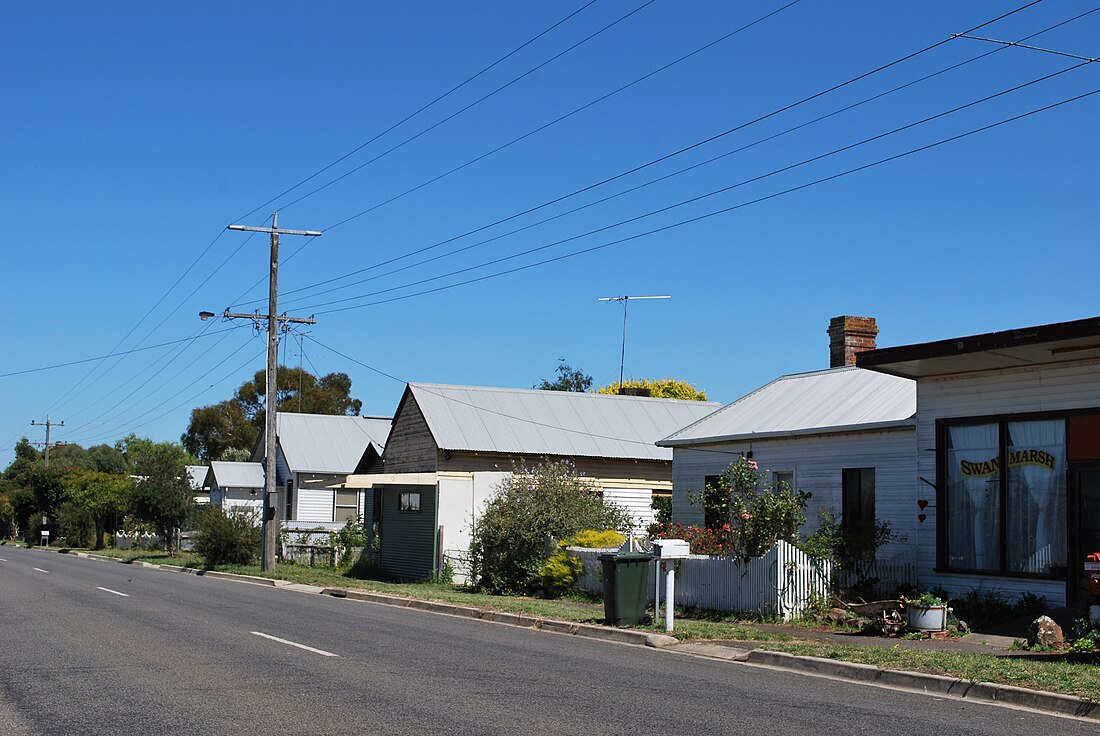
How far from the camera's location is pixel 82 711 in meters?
9.61

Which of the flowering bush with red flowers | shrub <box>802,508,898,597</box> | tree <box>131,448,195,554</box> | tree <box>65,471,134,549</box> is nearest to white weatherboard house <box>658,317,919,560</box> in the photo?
shrub <box>802,508,898,597</box>

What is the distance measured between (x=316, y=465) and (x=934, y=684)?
4423 centimetres

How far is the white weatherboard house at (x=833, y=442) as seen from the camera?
71.1 feet

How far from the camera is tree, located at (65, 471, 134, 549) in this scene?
60.2m

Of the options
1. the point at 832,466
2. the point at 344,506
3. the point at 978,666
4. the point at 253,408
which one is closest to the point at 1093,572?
the point at 978,666

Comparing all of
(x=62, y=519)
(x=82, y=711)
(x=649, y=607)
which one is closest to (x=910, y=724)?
(x=82, y=711)

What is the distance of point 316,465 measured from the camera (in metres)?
53.9

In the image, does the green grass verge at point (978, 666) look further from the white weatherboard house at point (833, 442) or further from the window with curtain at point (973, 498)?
the white weatherboard house at point (833, 442)

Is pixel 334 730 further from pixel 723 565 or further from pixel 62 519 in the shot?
pixel 62 519

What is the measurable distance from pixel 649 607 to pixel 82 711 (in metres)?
11.9

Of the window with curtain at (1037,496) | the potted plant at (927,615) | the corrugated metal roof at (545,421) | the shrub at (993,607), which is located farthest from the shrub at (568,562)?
the corrugated metal roof at (545,421)

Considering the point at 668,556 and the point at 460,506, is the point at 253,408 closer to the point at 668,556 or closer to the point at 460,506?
the point at 460,506

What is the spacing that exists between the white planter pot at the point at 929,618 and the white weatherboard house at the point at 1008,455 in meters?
2.22

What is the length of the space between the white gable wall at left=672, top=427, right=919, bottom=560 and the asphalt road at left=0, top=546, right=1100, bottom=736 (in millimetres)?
7308
